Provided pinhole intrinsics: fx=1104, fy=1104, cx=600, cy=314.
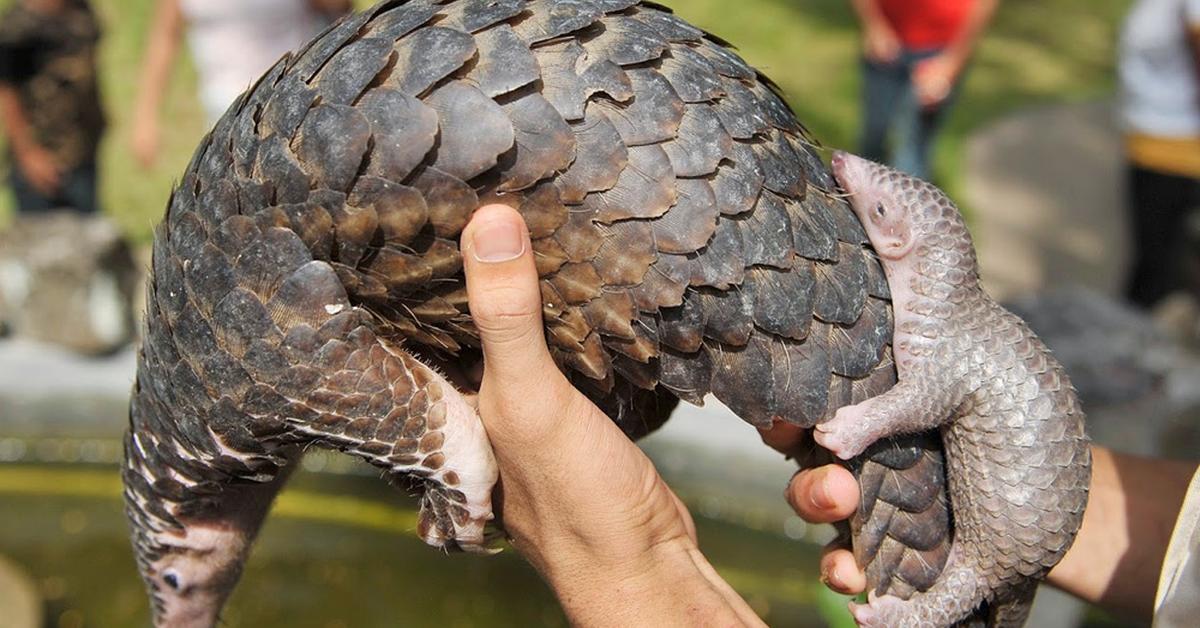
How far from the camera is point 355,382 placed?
5.76ft

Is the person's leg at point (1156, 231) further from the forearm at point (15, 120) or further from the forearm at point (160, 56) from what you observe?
the forearm at point (15, 120)

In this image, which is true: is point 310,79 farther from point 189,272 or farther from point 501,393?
point 501,393

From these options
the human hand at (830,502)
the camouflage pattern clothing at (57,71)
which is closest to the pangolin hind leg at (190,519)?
the human hand at (830,502)

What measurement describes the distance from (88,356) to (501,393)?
3671 mm

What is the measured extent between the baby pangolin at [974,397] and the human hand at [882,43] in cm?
435

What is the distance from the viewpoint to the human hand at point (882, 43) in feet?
19.2

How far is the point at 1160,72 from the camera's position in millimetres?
5035

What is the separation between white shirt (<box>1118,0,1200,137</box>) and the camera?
4.90 metres

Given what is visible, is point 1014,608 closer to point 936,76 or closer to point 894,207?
point 894,207

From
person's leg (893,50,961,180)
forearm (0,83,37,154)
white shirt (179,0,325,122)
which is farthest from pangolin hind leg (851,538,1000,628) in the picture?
forearm (0,83,37,154)

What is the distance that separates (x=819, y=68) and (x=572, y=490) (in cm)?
759

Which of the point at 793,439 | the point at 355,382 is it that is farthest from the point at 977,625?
the point at 355,382

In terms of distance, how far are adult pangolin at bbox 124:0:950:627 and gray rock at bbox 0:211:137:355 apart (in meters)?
3.14

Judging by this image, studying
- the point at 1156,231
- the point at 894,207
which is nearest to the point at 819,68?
the point at 1156,231
